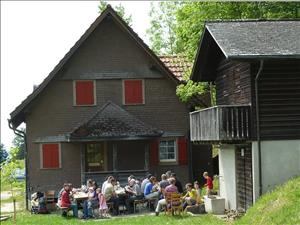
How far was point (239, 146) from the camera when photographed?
18.1 m

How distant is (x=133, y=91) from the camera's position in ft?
90.3

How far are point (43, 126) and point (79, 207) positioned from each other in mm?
6939

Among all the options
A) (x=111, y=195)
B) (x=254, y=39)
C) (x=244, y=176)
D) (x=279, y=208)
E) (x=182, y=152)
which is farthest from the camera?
(x=182, y=152)

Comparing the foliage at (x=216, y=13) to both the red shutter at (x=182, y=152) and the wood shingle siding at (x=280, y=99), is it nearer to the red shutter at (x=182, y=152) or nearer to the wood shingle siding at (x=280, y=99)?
the red shutter at (x=182, y=152)

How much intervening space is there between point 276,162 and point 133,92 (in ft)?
40.5

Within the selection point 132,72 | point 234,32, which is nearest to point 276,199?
point 234,32

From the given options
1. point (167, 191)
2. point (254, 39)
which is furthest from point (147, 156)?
point (254, 39)

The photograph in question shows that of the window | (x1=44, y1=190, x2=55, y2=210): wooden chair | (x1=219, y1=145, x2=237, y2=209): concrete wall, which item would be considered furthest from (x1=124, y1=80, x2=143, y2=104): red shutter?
(x1=219, y1=145, x2=237, y2=209): concrete wall

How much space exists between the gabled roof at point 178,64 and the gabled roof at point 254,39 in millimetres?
8866

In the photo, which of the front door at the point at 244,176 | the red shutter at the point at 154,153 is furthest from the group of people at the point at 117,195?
the red shutter at the point at 154,153

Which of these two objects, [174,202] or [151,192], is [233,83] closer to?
[174,202]

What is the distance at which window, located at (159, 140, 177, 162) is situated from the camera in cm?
2773

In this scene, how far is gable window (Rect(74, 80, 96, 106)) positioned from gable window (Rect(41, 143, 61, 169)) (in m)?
2.38

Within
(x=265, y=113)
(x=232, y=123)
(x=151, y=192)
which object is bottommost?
(x=151, y=192)
